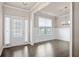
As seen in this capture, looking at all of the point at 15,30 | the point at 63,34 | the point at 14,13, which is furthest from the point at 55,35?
the point at 14,13

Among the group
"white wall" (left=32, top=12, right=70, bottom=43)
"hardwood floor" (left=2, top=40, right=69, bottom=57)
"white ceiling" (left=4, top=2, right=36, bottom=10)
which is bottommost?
"hardwood floor" (left=2, top=40, right=69, bottom=57)

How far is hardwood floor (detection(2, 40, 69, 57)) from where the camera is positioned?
62.2 inches

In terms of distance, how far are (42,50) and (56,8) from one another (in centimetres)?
75

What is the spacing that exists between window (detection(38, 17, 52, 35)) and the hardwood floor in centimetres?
18

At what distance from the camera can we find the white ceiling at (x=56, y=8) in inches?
61.7

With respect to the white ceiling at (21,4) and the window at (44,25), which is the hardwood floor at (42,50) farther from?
the white ceiling at (21,4)

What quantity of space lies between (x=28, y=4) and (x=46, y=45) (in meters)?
0.76

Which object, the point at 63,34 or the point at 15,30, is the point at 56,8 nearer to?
the point at 63,34

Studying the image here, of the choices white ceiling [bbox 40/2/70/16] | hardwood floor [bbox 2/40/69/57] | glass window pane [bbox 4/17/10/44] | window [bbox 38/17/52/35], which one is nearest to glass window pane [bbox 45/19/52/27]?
window [bbox 38/17/52/35]

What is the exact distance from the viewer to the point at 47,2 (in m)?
Answer: 1.60

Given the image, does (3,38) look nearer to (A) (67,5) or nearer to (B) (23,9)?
(B) (23,9)

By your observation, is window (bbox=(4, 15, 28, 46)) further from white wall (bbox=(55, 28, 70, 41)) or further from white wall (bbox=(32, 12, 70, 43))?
white wall (bbox=(55, 28, 70, 41))

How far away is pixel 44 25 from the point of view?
5.45ft

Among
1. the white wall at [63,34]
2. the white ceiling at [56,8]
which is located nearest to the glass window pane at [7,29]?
the white ceiling at [56,8]
